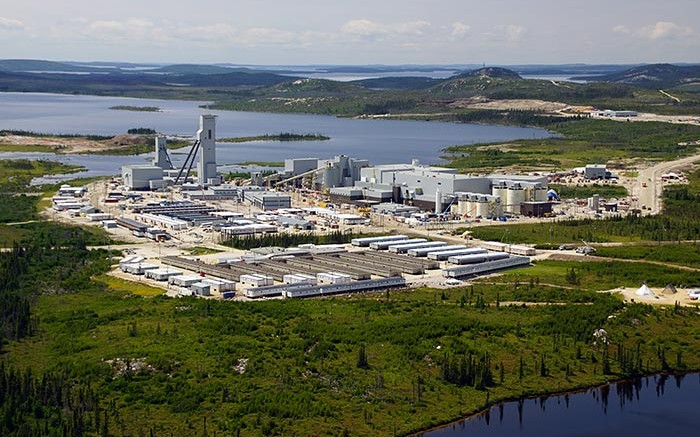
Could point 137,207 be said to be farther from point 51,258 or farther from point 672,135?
point 672,135

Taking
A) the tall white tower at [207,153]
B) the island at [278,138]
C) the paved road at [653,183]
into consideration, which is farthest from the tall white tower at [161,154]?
the island at [278,138]

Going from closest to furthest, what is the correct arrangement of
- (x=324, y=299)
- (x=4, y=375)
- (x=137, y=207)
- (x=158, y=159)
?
(x=4, y=375) → (x=324, y=299) → (x=137, y=207) → (x=158, y=159)

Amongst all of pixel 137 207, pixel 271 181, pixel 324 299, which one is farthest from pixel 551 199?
pixel 324 299

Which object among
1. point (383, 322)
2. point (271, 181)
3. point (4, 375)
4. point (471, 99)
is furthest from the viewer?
point (471, 99)

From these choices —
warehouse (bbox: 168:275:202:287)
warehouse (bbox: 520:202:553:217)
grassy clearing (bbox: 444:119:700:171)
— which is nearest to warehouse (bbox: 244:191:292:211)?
warehouse (bbox: 520:202:553:217)

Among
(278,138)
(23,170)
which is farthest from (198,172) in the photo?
(278,138)

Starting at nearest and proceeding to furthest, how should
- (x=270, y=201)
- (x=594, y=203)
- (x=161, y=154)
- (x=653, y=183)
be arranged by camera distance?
(x=594, y=203)
(x=270, y=201)
(x=653, y=183)
(x=161, y=154)

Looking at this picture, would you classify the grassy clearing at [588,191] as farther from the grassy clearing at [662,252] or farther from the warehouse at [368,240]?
the warehouse at [368,240]

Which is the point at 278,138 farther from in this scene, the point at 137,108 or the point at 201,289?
the point at 201,289
